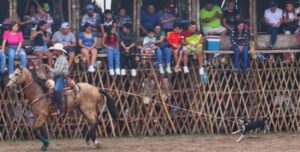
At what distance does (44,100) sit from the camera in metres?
21.8

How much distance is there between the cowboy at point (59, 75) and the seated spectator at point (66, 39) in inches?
71.1

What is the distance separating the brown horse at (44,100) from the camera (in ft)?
70.8

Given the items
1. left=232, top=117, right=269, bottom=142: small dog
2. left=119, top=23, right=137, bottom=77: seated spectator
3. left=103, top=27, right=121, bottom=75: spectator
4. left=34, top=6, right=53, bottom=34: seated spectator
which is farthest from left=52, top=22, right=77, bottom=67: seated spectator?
left=232, top=117, right=269, bottom=142: small dog

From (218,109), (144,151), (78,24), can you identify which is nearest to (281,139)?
(218,109)

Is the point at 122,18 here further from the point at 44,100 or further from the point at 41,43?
the point at 44,100

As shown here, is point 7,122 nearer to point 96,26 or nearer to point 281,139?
point 96,26

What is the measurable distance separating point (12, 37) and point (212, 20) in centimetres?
582

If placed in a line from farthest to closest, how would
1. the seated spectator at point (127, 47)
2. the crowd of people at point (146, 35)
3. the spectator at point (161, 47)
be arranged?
1. the spectator at point (161, 47)
2. the seated spectator at point (127, 47)
3. the crowd of people at point (146, 35)

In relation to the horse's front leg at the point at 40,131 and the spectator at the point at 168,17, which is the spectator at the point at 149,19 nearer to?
the spectator at the point at 168,17

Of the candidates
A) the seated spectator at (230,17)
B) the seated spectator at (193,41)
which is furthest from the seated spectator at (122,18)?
the seated spectator at (230,17)

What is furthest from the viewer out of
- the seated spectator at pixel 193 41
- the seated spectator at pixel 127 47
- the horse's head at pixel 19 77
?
the seated spectator at pixel 193 41

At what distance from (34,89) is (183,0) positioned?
20.4 ft

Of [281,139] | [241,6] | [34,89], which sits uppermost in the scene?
[241,6]

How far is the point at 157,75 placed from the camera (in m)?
25.6
